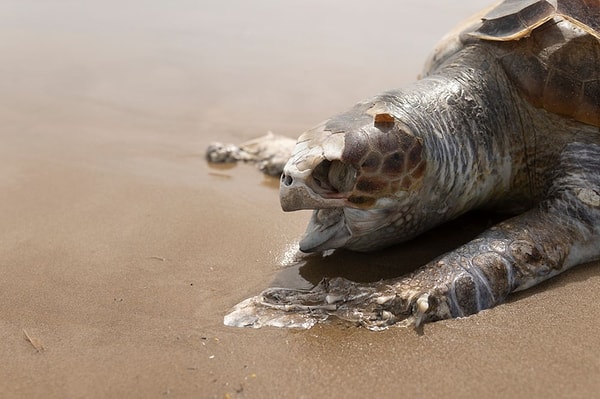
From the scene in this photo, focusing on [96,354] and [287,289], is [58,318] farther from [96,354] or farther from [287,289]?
[287,289]

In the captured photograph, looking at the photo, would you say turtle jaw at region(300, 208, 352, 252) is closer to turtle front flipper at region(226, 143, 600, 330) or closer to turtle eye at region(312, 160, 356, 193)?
turtle eye at region(312, 160, 356, 193)

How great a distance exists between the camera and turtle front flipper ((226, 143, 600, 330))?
2178 mm

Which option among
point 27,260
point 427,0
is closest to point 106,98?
point 27,260

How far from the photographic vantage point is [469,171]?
275cm

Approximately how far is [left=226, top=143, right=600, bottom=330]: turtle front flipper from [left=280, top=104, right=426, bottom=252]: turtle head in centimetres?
29

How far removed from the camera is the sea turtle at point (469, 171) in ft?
7.42

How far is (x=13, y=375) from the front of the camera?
1.91 meters

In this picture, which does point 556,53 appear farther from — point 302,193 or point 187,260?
point 187,260

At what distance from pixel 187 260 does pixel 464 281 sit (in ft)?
4.04

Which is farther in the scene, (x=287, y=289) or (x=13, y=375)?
(x=287, y=289)

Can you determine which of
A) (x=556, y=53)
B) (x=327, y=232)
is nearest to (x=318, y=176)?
(x=327, y=232)

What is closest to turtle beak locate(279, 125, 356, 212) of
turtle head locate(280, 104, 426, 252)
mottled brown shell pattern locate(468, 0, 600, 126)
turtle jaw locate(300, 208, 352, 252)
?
turtle head locate(280, 104, 426, 252)

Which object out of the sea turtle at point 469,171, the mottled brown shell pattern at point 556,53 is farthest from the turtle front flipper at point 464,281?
the mottled brown shell pattern at point 556,53

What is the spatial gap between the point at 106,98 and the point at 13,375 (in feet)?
12.0
